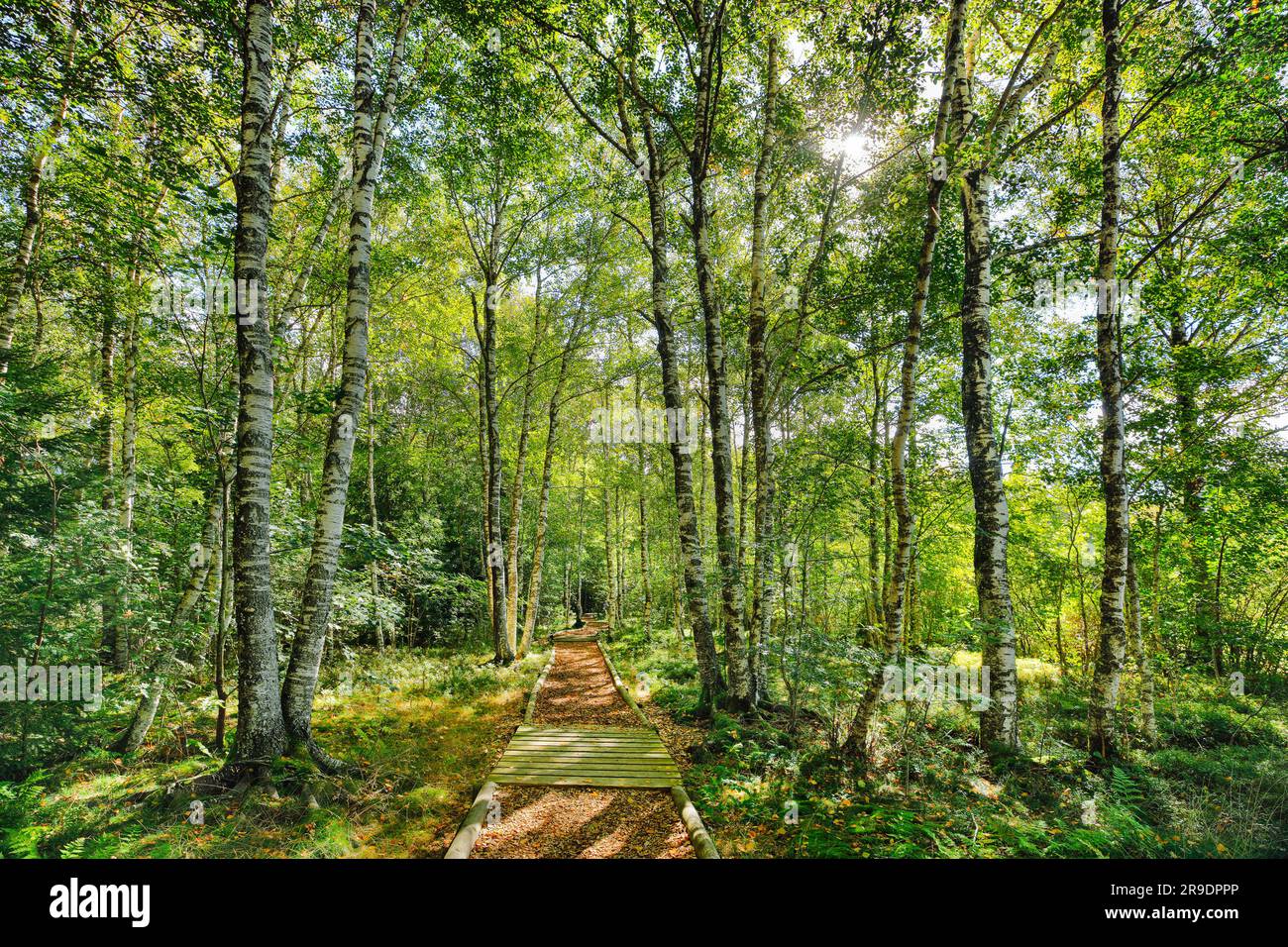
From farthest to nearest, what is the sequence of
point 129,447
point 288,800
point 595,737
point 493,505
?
point 493,505, point 129,447, point 595,737, point 288,800

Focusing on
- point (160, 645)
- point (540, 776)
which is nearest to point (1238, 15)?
point (540, 776)

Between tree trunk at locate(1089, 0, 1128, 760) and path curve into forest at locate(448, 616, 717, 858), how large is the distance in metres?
6.26

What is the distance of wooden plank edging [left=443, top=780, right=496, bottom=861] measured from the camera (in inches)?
150

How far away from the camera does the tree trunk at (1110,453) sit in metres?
6.30

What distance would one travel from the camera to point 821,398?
17.9 metres

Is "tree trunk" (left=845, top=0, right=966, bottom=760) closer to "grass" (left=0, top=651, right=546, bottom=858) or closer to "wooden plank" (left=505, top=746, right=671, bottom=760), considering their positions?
"wooden plank" (left=505, top=746, right=671, bottom=760)

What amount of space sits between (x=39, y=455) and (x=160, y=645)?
2735 mm

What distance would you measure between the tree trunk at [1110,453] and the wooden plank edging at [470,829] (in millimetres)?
8138

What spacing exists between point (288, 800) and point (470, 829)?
5.50 ft

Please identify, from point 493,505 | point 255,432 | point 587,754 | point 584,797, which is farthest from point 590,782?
point 493,505

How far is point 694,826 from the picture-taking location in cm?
427

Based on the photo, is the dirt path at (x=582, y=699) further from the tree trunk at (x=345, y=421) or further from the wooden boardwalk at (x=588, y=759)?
the tree trunk at (x=345, y=421)

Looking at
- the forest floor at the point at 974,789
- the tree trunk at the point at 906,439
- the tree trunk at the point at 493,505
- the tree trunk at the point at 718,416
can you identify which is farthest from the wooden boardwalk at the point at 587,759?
the tree trunk at the point at 493,505

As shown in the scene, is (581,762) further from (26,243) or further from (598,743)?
(26,243)
